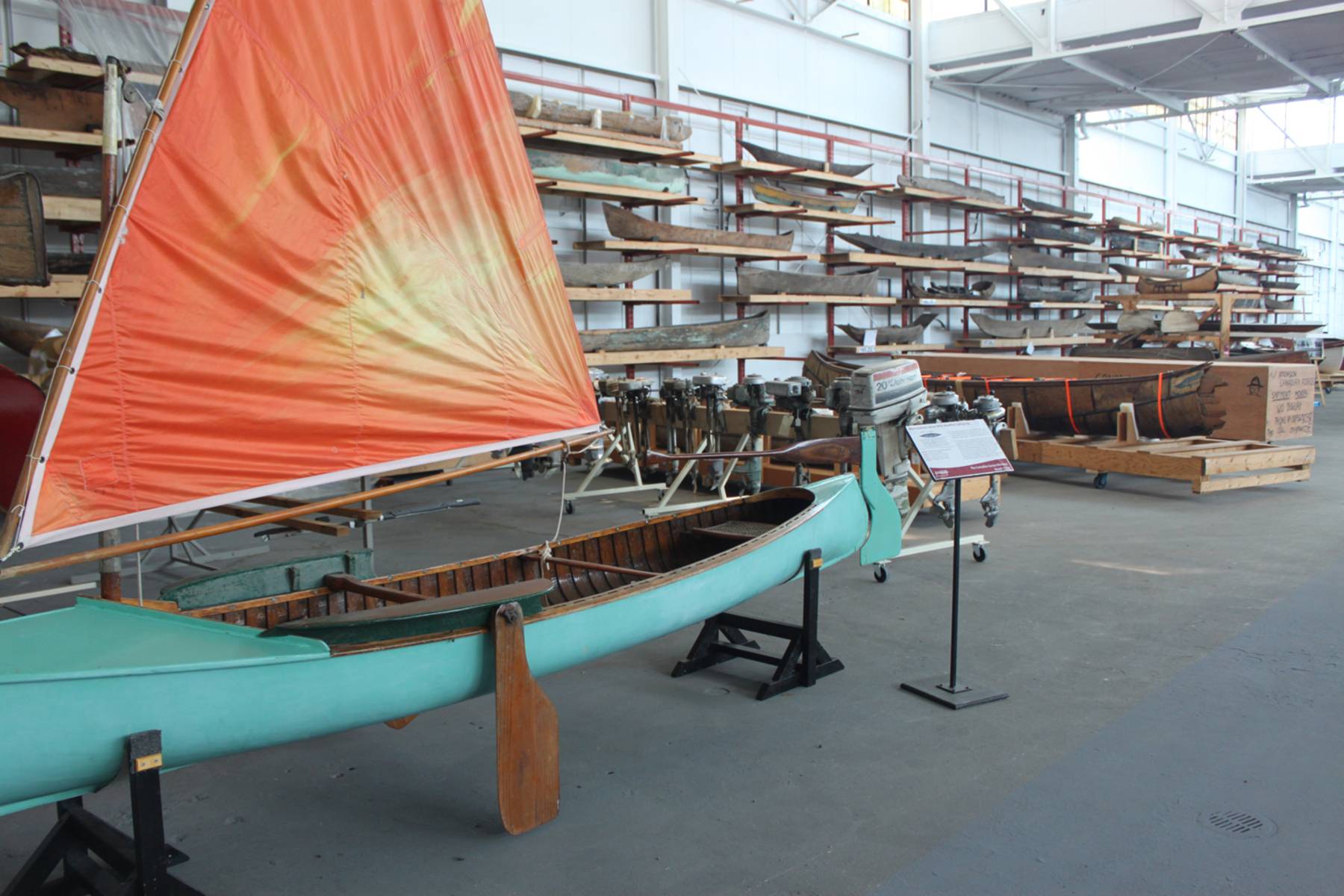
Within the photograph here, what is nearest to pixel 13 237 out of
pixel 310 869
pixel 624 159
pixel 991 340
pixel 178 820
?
pixel 178 820

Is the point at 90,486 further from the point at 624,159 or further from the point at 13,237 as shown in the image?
the point at 624,159

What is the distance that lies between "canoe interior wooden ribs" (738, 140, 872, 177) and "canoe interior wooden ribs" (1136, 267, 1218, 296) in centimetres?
604

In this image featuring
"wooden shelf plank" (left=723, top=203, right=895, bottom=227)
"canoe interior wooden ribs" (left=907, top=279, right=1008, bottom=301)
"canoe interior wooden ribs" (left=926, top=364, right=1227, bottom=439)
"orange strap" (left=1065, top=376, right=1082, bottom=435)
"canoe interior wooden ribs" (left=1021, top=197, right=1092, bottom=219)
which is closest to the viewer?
"canoe interior wooden ribs" (left=926, top=364, right=1227, bottom=439)

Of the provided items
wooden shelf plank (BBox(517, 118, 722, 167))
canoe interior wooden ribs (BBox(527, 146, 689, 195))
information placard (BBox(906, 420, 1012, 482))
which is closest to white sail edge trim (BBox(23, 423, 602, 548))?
information placard (BBox(906, 420, 1012, 482))

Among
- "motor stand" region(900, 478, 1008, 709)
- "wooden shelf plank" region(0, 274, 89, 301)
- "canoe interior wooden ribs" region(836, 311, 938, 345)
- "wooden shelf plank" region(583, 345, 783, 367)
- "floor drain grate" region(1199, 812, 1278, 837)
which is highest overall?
"wooden shelf plank" region(0, 274, 89, 301)

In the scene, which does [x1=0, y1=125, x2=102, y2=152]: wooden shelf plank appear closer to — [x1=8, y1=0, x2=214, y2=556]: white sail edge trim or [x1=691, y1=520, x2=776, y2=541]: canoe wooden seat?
[x1=8, y1=0, x2=214, y2=556]: white sail edge trim

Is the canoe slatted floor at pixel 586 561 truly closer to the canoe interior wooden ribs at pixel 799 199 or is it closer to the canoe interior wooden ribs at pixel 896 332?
the canoe interior wooden ribs at pixel 799 199

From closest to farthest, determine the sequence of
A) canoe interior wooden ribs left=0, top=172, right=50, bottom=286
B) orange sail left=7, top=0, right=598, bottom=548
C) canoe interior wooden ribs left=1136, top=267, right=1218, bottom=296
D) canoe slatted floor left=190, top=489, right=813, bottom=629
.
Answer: orange sail left=7, top=0, right=598, bottom=548 → canoe slatted floor left=190, top=489, right=813, bottom=629 → canoe interior wooden ribs left=0, top=172, right=50, bottom=286 → canoe interior wooden ribs left=1136, top=267, right=1218, bottom=296

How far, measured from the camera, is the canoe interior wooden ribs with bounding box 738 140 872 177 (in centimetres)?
1060

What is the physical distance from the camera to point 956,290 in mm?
14102

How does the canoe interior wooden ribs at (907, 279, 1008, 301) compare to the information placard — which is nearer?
the information placard

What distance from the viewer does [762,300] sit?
10.7 m

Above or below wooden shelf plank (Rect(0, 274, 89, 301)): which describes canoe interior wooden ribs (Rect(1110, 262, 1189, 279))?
above

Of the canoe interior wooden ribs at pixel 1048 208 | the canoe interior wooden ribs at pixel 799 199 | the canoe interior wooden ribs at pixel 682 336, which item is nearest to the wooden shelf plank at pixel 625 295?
the canoe interior wooden ribs at pixel 682 336
